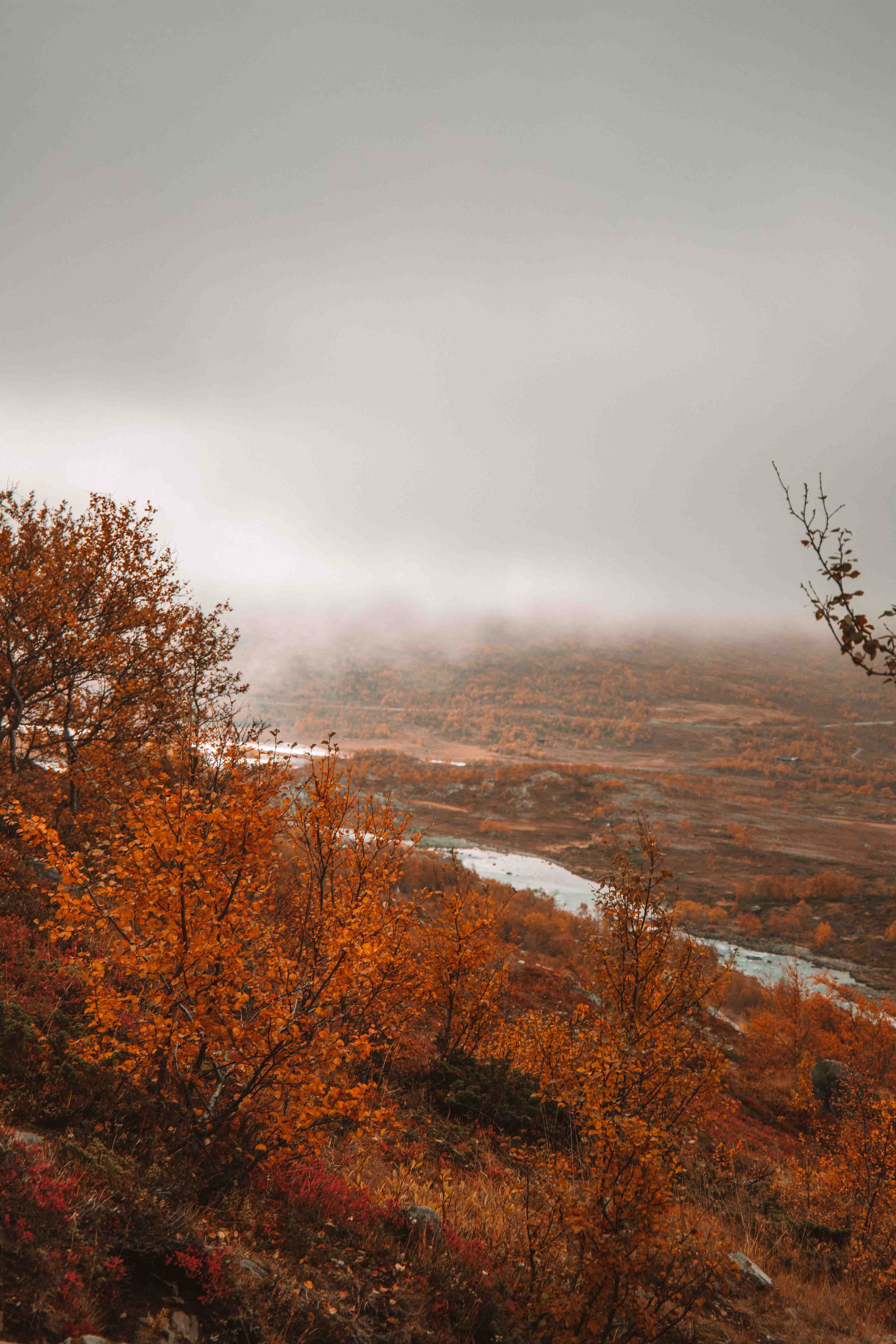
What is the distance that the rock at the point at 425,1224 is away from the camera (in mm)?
7340

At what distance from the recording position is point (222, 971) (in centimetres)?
667

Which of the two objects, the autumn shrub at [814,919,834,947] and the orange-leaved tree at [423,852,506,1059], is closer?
the orange-leaved tree at [423,852,506,1059]

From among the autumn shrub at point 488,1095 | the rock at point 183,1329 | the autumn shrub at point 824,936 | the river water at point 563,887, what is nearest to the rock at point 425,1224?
the rock at point 183,1329

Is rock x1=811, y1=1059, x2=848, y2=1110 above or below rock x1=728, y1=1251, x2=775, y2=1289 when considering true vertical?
below

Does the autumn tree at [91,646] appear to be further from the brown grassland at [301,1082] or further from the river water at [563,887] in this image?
the river water at [563,887]

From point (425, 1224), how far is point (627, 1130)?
3478 millimetres

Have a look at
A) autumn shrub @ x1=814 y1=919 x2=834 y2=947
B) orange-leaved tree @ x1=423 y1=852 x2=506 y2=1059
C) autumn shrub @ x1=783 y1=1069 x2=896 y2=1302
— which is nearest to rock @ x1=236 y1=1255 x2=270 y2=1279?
orange-leaved tree @ x1=423 y1=852 x2=506 y2=1059

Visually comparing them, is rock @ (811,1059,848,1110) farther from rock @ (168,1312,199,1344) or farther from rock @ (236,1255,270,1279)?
rock @ (168,1312,199,1344)

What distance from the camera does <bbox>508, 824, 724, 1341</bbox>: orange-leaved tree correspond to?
5.64 m

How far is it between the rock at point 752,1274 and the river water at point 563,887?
1446 inches

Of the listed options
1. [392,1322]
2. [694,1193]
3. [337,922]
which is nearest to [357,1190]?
[392,1322]

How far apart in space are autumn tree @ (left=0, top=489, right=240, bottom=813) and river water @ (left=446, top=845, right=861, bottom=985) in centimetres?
3643

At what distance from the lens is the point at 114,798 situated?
15.5 metres

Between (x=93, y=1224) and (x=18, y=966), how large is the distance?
6.44 metres
